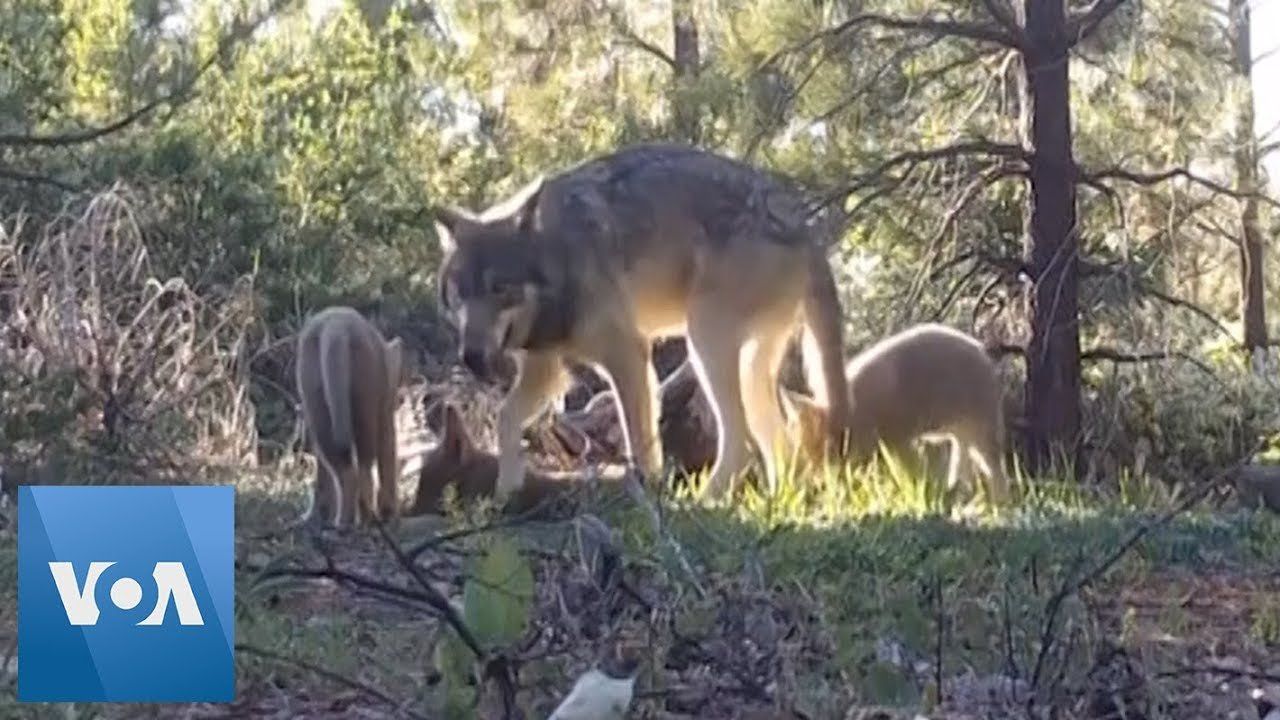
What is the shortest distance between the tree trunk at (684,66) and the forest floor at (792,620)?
8596mm

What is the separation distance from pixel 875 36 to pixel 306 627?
6.80 meters

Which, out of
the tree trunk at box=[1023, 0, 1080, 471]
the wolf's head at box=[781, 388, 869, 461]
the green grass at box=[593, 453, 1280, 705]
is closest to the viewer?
the green grass at box=[593, 453, 1280, 705]

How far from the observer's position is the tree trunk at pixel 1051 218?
10.9 m

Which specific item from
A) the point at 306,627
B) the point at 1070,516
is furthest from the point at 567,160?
the point at 306,627

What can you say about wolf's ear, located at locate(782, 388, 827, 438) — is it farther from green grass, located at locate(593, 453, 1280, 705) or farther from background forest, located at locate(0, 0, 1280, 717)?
background forest, located at locate(0, 0, 1280, 717)

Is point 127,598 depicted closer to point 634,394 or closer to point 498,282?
point 498,282

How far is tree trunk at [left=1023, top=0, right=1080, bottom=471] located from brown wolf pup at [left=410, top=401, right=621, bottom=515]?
126 inches

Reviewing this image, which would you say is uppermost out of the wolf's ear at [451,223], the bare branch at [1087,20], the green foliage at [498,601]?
the bare branch at [1087,20]

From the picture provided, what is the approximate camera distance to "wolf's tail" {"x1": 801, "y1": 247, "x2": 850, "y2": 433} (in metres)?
9.84

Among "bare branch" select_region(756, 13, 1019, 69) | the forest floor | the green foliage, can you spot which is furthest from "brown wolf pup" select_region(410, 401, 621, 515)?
the green foliage

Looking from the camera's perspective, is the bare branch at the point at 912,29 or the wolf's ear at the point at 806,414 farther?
the bare branch at the point at 912,29

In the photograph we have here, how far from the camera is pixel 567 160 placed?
64.1ft

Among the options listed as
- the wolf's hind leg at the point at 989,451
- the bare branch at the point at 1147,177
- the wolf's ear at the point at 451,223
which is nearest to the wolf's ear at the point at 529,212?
the wolf's ear at the point at 451,223

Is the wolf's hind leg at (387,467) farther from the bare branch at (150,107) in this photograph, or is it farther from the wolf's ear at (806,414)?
the wolf's ear at (806,414)
